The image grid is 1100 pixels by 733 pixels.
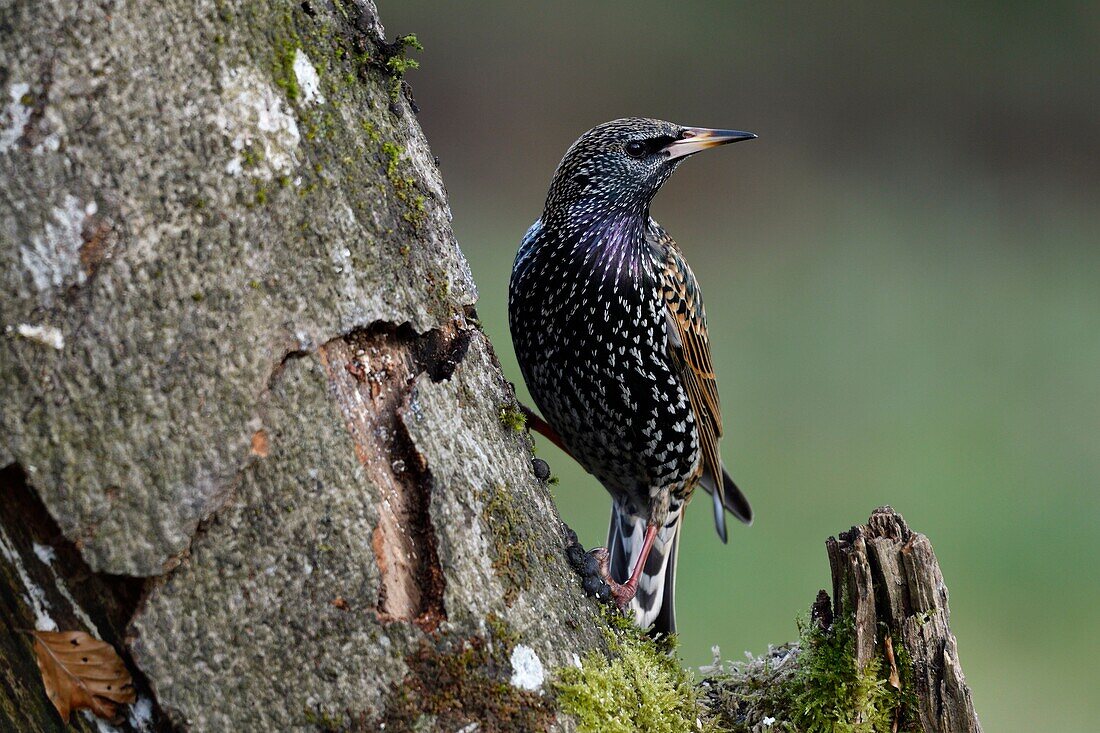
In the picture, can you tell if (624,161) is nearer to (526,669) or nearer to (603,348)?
(603,348)

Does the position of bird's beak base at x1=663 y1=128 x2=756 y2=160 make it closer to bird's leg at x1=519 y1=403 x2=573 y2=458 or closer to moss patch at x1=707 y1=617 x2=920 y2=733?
bird's leg at x1=519 y1=403 x2=573 y2=458

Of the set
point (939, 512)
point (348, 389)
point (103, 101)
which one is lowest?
point (348, 389)

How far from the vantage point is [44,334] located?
1688 mm

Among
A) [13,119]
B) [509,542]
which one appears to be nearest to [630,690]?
[509,542]

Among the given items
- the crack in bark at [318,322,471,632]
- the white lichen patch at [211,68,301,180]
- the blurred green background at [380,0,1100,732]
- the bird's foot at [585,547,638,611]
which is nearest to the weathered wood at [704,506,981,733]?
the bird's foot at [585,547,638,611]

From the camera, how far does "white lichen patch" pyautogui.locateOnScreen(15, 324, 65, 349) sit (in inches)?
66.3

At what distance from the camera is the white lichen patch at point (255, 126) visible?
5.99 ft

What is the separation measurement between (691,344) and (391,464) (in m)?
1.87

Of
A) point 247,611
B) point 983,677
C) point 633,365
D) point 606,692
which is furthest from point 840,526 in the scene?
point 247,611

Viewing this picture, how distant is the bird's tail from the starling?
1 centimetres

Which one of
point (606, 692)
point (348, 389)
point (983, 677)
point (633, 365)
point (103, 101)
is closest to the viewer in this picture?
point (103, 101)

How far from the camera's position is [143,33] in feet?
5.79

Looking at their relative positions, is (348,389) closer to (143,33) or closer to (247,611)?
(247,611)

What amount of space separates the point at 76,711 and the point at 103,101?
92cm
